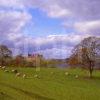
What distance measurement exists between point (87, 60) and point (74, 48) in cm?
274

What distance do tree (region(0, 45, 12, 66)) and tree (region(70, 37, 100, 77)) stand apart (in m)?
21.3

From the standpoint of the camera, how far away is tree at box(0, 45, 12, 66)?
211 feet

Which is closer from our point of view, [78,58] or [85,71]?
[78,58]

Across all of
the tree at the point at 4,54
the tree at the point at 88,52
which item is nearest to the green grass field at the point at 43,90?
the tree at the point at 88,52

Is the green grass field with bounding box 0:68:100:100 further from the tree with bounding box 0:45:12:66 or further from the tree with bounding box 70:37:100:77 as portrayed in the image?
the tree with bounding box 0:45:12:66

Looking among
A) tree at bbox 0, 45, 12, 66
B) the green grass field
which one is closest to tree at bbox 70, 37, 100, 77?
the green grass field

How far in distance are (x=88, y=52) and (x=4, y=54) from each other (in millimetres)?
23464

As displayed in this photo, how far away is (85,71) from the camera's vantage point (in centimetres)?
4962

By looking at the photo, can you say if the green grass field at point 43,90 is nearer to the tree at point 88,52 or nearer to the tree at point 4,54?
the tree at point 88,52

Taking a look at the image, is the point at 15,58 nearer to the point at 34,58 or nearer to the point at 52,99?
the point at 34,58

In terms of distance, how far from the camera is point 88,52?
4500 cm

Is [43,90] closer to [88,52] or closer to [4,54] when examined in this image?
[88,52]

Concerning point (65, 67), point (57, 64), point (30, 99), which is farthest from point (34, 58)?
point (30, 99)

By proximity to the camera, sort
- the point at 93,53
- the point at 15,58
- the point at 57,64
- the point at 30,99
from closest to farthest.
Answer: the point at 30,99
the point at 93,53
the point at 57,64
the point at 15,58
